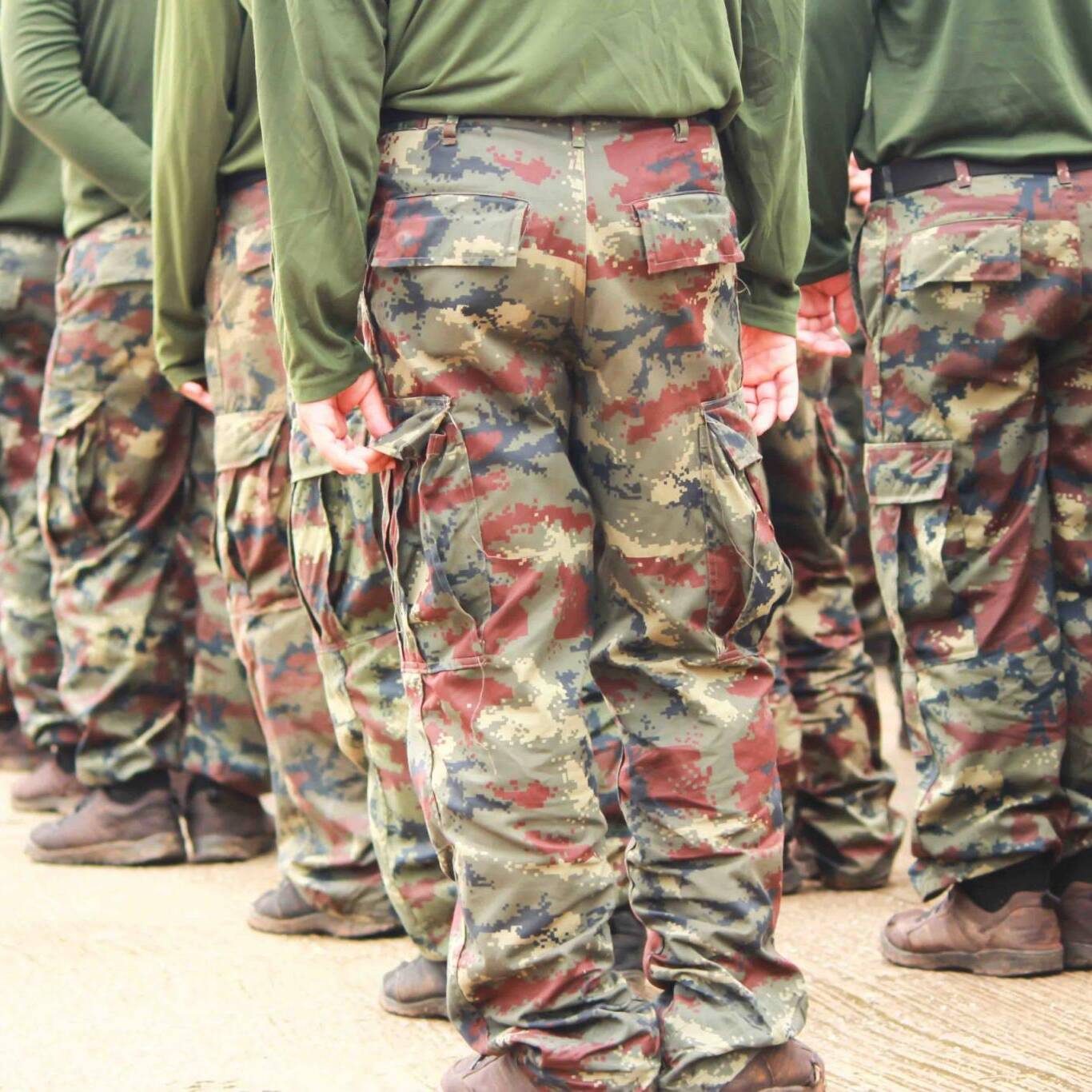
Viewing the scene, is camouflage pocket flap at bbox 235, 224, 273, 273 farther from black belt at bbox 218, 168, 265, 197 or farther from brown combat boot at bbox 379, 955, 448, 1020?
brown combat boot at bbox 379, 955, 448, 1020

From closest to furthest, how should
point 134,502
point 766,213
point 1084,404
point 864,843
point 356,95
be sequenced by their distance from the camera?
point 356,95 → point 766,213 → point 1084,404 → point 864,843 → point 134,502

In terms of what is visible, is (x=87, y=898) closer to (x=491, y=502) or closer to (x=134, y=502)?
(x=134, y=502)

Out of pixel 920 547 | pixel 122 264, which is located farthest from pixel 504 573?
pixel 122 264

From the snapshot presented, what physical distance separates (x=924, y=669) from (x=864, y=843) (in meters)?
0.68

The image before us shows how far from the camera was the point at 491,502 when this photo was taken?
2.18 m

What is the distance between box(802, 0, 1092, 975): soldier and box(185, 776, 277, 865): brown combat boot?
5.89 feet

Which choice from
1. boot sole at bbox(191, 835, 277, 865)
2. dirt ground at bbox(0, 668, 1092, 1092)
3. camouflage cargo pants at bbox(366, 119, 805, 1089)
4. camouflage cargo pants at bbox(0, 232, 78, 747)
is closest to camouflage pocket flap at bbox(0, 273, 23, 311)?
camouflage cargo pants at bbox(0, 232, 78, 747)

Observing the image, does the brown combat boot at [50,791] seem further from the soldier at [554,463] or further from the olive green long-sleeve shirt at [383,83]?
the olive green long-sleeve shirt at [383,83]

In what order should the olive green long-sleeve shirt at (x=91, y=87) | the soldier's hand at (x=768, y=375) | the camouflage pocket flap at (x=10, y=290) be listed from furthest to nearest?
the camouflage pocket flap at (x=10, y=290) → the olive green long-sleeve shirt at (x=91, y=87) → the soldier's hand at (x=768, y=375)

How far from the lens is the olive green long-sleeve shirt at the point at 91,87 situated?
3877 millimetres

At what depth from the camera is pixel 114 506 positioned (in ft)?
13.5

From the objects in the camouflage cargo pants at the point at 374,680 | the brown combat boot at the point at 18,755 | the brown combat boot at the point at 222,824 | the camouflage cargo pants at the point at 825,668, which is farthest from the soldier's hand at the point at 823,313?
the brown combat boot at the point at 18,755

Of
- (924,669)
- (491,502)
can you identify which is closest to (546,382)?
(491,502)

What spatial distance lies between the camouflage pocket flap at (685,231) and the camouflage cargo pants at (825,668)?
1326 mm
